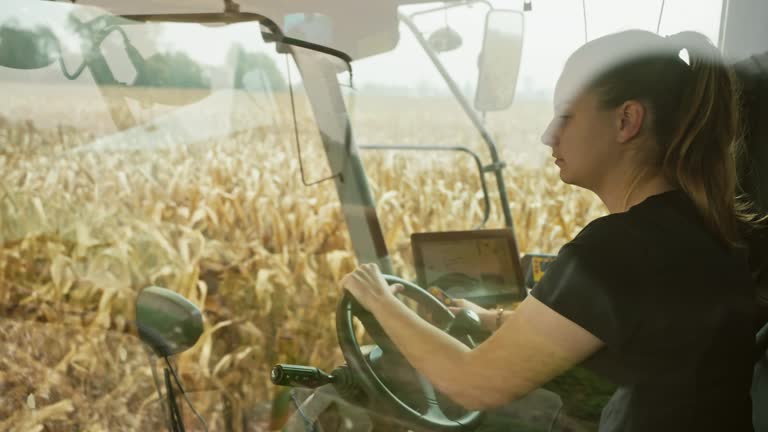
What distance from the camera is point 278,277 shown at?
186 cm

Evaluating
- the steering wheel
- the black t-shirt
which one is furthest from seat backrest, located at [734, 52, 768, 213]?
the steering wheel

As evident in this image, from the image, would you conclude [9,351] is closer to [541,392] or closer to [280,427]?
[280,427]

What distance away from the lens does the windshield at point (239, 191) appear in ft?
4.17

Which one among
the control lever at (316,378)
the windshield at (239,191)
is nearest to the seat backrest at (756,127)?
the windshield at (239,191)

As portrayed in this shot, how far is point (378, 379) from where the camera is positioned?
1.36 metres

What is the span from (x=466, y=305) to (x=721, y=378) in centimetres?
68

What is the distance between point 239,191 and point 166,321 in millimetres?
716

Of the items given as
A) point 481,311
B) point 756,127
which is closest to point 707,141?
→ point 756,127

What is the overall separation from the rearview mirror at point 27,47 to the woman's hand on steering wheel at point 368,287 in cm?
70

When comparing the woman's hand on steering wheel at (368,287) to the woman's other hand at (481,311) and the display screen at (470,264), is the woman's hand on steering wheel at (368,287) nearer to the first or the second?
the woman's other hand at (481,311)

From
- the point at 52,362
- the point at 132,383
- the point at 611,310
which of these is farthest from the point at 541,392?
the point at 52,362

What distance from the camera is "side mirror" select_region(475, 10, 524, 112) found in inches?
59.7

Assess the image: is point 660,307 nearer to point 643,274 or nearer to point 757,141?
point 643,274

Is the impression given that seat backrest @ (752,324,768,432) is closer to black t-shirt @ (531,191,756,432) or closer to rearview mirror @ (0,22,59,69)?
black t-shirt @ (531,191,756,432)
